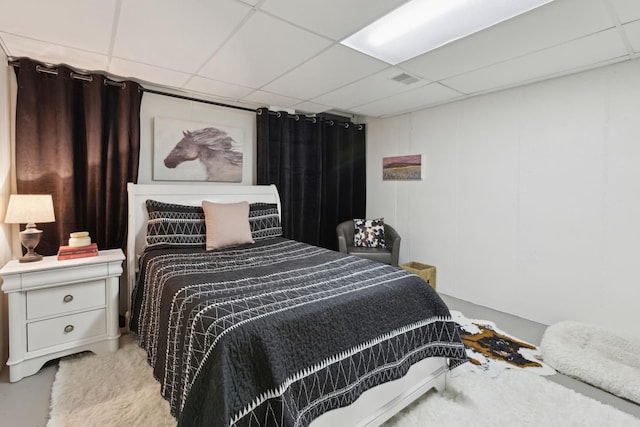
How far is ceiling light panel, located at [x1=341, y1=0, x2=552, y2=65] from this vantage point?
5.58 ft

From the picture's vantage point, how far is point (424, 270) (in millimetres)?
3453

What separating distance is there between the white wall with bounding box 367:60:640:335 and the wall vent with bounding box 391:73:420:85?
98cm

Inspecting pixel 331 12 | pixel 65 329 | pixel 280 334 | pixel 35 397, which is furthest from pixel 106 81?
pixel 280 334

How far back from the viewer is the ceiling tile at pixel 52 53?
214 centimetres

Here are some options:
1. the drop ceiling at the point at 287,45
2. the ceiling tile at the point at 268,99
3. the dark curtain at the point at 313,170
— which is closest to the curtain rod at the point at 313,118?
the dark curtain at the point at 313,170

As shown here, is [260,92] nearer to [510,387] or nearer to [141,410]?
[141,410]

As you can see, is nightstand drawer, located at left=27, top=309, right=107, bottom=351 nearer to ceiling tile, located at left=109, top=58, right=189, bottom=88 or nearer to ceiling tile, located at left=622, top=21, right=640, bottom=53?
ceiling tile, located at left=109, top=58, right=189, bottom=88

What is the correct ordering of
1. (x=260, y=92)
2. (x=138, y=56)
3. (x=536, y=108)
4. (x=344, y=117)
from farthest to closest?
1. (x=344, y=117)
2. (x=260, y=92)
3. (x=536, y=108)
4. (x=138, y=56)

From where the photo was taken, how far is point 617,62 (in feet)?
8.03

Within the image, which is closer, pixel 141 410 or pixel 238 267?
pixel 141 410

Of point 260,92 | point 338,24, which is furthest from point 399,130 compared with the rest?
point 338,24

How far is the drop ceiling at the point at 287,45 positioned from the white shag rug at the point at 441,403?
7.31 ft

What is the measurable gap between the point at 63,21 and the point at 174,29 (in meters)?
0.63

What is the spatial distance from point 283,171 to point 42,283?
2.52 m
